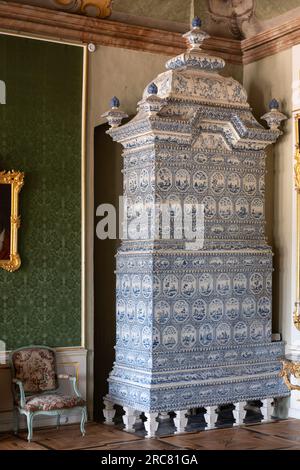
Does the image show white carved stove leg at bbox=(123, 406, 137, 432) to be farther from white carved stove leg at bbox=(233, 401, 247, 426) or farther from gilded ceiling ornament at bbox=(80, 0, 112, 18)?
gilded ceiling ornament at bbox=(80, 0, 112, 18)

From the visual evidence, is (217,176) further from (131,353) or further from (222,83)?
(131,353)

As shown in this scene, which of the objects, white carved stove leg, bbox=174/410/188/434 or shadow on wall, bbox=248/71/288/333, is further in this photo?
shadow on wall, bbox=248/71/288/333

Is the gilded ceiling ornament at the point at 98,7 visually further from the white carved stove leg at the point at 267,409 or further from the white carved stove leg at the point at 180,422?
the white carved stove leg at the point at 267,409

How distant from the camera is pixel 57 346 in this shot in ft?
25.5

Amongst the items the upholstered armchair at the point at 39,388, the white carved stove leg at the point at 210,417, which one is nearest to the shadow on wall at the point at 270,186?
the white carved stove leg at the point at 210,417

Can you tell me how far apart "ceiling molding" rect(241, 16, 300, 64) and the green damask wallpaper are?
206 centimetres

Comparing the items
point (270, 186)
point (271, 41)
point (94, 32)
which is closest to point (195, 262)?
point (270, 186)

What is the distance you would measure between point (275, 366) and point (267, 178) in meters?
2.07

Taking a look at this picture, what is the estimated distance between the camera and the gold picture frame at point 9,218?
747cm

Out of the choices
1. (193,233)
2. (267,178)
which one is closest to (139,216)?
(193,233)

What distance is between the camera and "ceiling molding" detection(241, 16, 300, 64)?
27.0ft

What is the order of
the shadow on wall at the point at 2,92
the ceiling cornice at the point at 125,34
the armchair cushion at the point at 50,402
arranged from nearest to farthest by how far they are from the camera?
the armchair cushion at the point at 50,402 < the shadow on wall at the point at 2,92 < the ceiling cornice at the point at 125,34

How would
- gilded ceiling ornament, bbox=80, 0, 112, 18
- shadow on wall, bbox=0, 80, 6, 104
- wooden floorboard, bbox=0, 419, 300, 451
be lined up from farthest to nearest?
gilded ceiling ornament, bbox=80, 0, 112, 18 < shadow on wall, bbox=0, 80, 6, 104 < wooden floorboard, bbox=0, 419, 300, 451

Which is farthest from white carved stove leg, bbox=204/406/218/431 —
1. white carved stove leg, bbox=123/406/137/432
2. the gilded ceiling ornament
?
the gilded ceiling ornament
